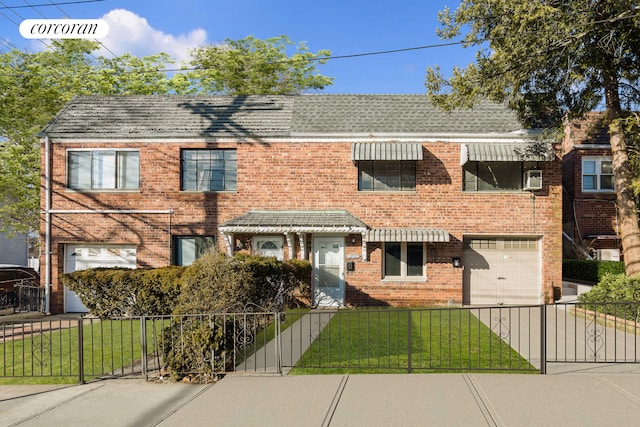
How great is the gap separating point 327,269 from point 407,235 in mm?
2887

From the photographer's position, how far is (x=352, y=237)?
15.6 metres

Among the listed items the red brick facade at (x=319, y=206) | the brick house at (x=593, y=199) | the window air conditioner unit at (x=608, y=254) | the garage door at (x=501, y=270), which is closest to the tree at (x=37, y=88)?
the red brick facade at (x=319, y=206)

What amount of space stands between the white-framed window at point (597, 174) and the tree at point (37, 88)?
19850 millimetres

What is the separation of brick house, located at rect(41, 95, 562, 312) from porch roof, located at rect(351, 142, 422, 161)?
65mm

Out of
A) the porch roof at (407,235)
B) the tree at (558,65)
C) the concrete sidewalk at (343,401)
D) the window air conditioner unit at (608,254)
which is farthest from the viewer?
the window air conditioner unit at (608,254)

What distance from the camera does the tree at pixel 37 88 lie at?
76.0ft

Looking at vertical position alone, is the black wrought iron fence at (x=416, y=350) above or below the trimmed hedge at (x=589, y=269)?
below

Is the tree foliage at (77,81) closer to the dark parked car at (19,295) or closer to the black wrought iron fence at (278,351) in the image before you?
the dark parked car at (19,295)

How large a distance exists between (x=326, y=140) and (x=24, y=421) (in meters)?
11.9

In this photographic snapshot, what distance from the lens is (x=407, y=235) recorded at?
1498 cm

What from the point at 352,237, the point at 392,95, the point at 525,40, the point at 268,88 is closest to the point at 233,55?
the point at 268,88

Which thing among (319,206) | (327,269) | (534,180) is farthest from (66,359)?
(534,180)

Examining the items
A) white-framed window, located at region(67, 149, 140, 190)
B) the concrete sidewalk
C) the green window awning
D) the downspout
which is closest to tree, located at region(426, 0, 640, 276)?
the green window awning

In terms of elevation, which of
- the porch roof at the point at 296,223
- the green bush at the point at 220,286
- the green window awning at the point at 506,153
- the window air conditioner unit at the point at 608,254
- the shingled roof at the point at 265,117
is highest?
the shingled roof at the point at 265,117
